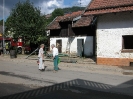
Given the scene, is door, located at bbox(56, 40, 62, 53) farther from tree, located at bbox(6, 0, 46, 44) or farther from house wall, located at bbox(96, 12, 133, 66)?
house wall, located at bbox(96, 12, 133, 66)

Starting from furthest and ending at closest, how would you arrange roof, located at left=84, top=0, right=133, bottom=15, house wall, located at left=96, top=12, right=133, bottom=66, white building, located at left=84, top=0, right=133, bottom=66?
house wall, located at left=96, top=12, right=133, bottom=66 → white building, located at left=84, top=0, right=133, bottom=66 → roof, located at left=84, top=0, right=133, bottom=15

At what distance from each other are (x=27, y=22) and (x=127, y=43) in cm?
1615

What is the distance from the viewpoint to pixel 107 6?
58.9 feet

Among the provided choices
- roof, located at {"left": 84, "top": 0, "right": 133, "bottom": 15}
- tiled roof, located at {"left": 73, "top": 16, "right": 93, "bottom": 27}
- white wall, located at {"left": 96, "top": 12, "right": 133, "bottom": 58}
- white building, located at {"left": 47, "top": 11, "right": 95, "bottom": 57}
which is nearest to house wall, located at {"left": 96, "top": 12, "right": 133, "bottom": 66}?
white wall, located at {"left": 96, "top": 12, "right": 133, "bottom": 58}

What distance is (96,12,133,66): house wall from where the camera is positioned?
58.2 feet

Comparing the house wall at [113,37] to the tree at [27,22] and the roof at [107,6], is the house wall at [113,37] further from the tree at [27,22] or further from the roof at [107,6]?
the tree at [27,22]

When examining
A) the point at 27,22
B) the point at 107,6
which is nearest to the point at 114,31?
the point at 107,6

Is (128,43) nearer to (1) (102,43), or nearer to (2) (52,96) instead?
(1) (102,43)

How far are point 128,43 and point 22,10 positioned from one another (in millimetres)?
17328

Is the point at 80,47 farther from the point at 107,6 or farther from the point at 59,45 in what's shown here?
the point at 107,6

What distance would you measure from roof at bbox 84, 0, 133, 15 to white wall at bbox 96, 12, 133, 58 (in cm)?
75

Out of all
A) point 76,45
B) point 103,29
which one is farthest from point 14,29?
point 103,29

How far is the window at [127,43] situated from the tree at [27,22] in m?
14.9

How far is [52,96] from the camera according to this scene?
324 inches
